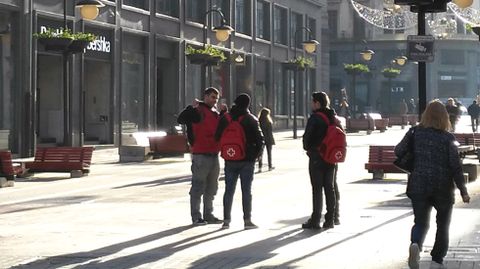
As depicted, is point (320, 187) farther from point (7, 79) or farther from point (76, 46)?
point (7, 79)

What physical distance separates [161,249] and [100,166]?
1847 cm

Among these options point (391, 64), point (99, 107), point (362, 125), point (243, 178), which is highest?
point (391, 64)

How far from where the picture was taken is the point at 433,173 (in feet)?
31.1

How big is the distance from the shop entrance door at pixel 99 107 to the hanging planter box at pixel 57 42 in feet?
36.7

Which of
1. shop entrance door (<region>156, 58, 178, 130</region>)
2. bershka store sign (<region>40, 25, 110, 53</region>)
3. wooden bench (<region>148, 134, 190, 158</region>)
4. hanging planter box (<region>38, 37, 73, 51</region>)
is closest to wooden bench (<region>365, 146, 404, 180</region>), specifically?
hanging planter box (<region>38, 37, 73, 51</region>)

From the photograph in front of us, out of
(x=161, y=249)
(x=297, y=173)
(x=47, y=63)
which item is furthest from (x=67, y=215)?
(x=47, y=63)

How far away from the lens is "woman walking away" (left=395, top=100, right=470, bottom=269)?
9469mm

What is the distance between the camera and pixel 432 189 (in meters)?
9.49

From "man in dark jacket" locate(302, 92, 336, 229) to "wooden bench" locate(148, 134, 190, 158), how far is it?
1955 centimetres

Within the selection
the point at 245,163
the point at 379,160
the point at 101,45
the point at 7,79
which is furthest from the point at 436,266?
the point at 101,45

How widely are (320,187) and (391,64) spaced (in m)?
87.3

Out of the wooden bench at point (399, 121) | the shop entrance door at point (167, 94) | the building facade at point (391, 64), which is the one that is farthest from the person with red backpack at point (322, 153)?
the building facade at point (391, 64)

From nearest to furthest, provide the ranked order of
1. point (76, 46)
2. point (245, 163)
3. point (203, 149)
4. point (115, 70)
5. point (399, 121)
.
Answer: point (245, 163), point (203, 149), point (76, 46), point (115, 70), point (399, 121)

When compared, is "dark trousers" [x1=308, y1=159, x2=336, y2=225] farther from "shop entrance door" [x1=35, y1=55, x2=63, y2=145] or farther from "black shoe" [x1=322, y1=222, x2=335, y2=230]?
"shop entrance door" [x1=35, y1=55, x2=63, y2=145]
